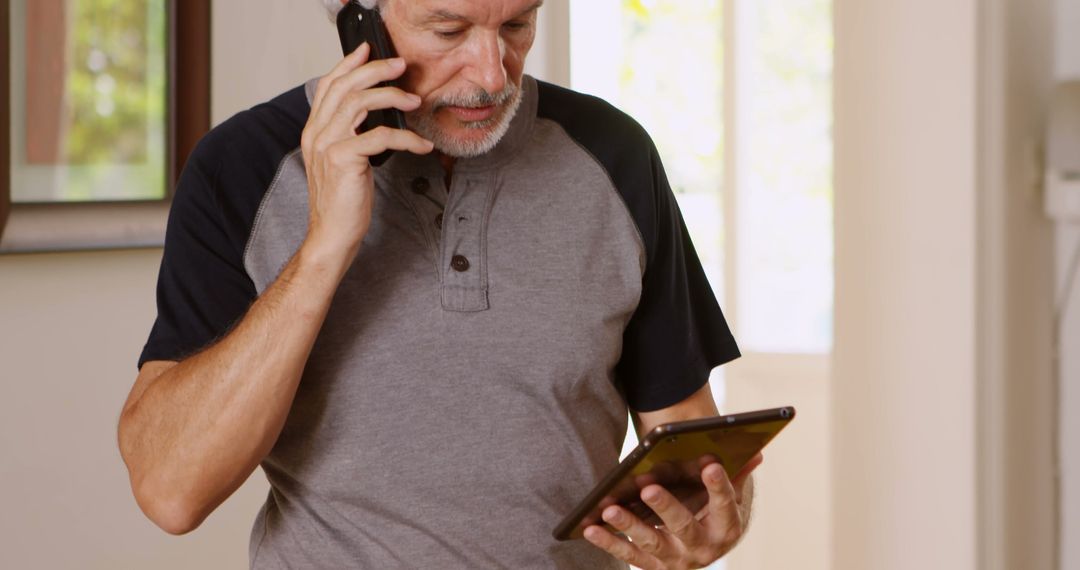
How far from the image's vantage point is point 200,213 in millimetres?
1154

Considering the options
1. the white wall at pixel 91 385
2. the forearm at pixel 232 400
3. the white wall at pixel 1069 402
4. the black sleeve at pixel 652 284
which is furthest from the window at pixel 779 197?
the forearm at pixel 232 400

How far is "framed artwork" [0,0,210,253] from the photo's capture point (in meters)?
1.76

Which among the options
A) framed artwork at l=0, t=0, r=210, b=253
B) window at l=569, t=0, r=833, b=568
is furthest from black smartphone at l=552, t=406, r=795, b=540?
window at l=569, t=0, r=833, b=568

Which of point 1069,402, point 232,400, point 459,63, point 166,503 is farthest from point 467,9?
point 1069,402

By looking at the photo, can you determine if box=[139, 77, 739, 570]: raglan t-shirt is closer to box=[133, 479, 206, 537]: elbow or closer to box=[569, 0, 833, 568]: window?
box=[133, 479, 206, 537]: elbow

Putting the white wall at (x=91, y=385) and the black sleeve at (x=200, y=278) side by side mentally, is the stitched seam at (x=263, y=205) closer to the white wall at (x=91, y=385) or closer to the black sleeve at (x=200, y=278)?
the black sleeve at (x=200, y=278)

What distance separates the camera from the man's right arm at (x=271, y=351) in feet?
3.53

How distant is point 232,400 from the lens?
1.08m

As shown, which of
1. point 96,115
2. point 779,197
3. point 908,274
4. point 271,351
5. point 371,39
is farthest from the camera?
point 779,197

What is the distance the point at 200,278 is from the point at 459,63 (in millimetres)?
305

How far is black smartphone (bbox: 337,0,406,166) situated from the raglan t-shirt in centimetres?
7

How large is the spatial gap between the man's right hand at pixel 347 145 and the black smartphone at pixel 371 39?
0.02 meters

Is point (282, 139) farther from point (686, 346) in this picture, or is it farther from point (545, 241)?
point (686, 346)

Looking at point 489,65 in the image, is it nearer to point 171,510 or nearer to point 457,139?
point 457,139
